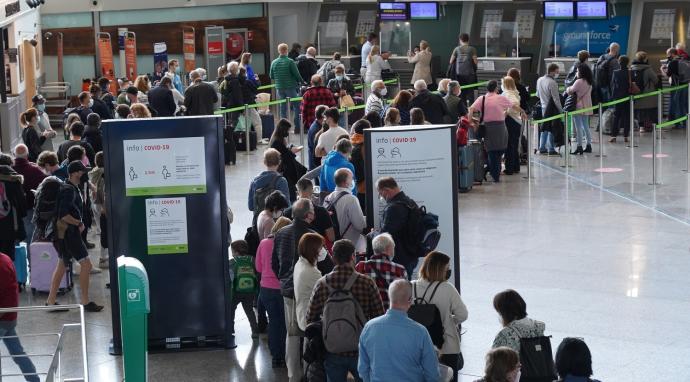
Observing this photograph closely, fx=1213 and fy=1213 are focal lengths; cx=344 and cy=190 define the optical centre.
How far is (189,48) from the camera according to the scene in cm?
2917

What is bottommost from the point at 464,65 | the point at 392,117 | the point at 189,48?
the point at 392,117

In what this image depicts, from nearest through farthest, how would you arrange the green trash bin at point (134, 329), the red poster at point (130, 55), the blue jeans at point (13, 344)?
the green trash bin at point (134, 329)
the blue jeans at point (13, 344)
the red poster at point (130, 55)

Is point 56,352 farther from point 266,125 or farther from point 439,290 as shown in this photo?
point 266,125

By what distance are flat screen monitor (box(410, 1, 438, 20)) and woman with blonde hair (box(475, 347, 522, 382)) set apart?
2284 cm

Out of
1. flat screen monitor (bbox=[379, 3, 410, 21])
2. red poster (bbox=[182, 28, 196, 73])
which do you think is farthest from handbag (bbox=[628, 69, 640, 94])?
red poster (bbox=[182, 28, 196, 73])

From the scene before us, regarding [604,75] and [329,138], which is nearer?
[329,138]

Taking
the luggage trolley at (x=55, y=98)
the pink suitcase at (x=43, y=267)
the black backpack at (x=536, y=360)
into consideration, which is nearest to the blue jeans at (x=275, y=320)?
the black backpack at (x=536, y=360)

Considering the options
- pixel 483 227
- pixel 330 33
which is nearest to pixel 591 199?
pixel 483 227

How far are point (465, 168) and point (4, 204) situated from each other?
7.40m

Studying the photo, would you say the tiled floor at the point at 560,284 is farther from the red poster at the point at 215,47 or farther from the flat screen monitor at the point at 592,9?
the red poster at the point at 215,47

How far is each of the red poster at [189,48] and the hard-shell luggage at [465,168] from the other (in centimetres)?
1286

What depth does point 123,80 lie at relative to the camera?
23969 millimetres

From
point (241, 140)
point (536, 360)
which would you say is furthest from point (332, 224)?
point (241, 140)

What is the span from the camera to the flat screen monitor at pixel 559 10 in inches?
1045
